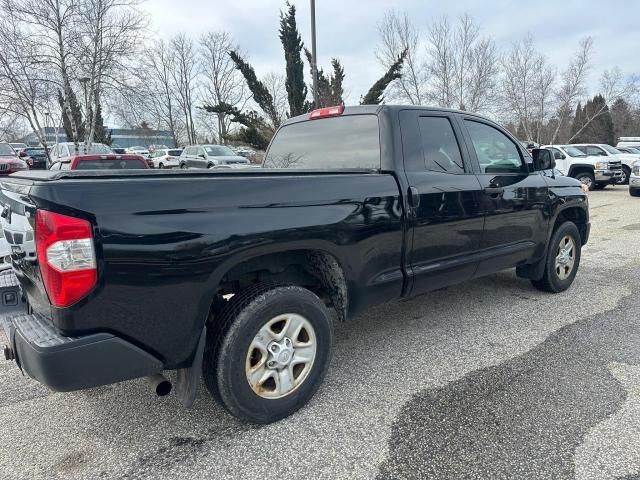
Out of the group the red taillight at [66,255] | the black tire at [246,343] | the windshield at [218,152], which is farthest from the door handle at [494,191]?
the windshield at [218,152]

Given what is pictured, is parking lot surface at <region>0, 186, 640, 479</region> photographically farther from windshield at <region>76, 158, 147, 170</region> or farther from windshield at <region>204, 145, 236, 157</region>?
windshield at <region>204, 145, 236, 157</region>

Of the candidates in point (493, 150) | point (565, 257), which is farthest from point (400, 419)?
point (565, 257)

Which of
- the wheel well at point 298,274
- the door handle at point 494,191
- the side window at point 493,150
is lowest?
the wheel well at point 298,274

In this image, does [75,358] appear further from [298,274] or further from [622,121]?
[622,121]

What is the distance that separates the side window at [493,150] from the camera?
392 cm

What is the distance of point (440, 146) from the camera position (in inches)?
141

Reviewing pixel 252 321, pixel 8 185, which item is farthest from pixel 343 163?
pixel 8 185

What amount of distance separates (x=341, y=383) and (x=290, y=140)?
7.21 feet

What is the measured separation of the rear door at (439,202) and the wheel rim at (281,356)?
0.99 m

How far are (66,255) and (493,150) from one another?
3.58m

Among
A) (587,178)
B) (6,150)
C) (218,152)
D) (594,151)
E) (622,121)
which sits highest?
(622,121)

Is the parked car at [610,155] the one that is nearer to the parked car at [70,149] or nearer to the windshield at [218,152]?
the windshield at [218,152]

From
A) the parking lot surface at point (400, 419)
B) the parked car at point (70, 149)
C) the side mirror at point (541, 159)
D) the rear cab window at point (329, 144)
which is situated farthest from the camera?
the parked car at point (70, 149)

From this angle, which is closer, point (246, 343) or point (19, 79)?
point (246, 343)
